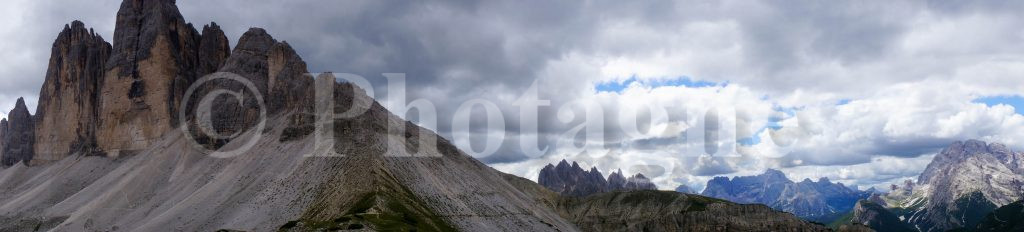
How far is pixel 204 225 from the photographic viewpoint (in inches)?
6156

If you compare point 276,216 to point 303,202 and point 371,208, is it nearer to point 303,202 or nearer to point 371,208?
point 303,202

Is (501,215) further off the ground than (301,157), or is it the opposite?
(301,157)

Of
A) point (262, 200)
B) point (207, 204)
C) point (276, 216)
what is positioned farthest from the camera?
point (207, 204)

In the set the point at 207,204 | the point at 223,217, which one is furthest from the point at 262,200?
the point at 207,204

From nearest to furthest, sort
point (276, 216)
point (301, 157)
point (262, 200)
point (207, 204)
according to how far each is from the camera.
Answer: point (276, 216) → point (262, 200) → point (207, 204) → point (301, 157)

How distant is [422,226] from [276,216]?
3734 cm

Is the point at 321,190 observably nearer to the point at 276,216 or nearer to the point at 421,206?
the point at 276,216

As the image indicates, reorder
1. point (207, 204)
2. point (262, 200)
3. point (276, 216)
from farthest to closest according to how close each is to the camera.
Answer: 1. point (207, 204)
2. point (262, 200)
3. point (276, 216)

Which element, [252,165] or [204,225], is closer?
[204,225]

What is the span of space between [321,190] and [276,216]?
10886mm

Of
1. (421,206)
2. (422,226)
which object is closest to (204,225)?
(421,206)

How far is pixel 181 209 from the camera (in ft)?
566

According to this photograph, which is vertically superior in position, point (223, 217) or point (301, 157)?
point (301, 157)

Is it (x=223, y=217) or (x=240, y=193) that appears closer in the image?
(x=223, y=217)
